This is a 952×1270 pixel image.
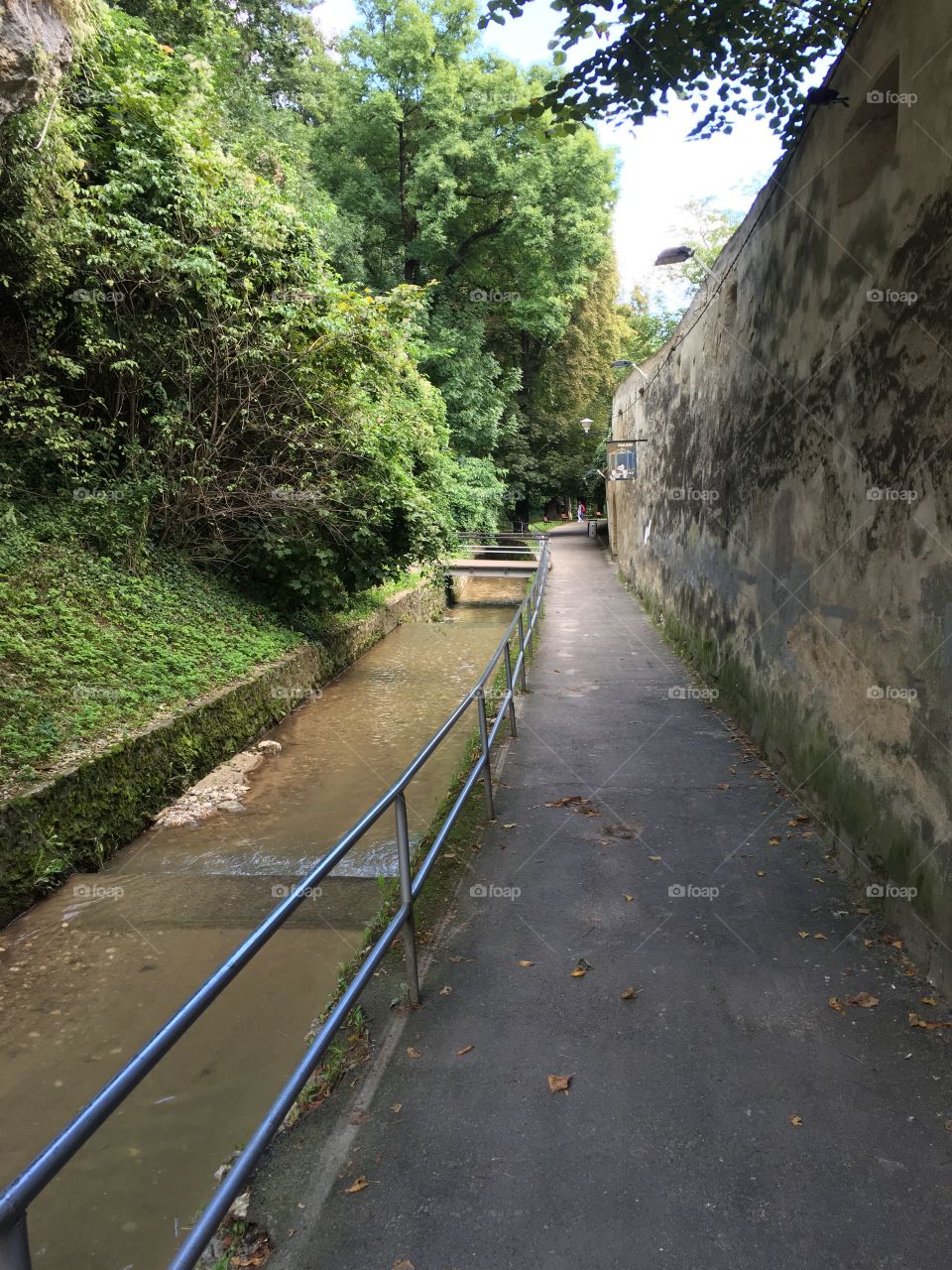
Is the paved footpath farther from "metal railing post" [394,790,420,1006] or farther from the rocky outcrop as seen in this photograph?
the rocky outcrop

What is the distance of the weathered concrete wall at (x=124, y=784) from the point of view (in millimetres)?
4984

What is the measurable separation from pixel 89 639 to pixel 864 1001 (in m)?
6.77

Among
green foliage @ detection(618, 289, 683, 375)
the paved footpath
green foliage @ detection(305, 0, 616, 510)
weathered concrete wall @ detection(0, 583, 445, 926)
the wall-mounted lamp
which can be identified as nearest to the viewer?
the paved footpath

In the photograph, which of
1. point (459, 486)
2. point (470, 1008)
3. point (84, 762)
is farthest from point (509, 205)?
A: point (470, 1008)

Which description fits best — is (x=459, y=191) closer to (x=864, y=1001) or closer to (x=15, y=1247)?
(x=864, y=1001)

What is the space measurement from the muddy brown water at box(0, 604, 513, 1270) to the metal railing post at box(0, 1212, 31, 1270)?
2.06 meters

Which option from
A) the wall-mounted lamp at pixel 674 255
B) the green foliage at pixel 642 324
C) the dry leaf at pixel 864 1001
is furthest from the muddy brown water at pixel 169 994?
the green foliage at pixel 642 324

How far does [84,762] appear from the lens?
558 centimetres

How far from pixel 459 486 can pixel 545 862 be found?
17.4 meters

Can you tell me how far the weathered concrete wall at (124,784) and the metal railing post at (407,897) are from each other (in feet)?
10.7

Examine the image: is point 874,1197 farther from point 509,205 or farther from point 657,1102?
point 509,205

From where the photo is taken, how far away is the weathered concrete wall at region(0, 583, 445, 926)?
498cm

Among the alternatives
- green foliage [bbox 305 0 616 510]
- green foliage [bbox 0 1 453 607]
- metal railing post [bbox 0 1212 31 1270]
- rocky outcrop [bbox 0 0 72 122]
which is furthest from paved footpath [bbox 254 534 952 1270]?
green foliage [bbox 305 0 616 510]

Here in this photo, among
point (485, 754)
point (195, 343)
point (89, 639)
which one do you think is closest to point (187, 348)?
point (195, 343)
